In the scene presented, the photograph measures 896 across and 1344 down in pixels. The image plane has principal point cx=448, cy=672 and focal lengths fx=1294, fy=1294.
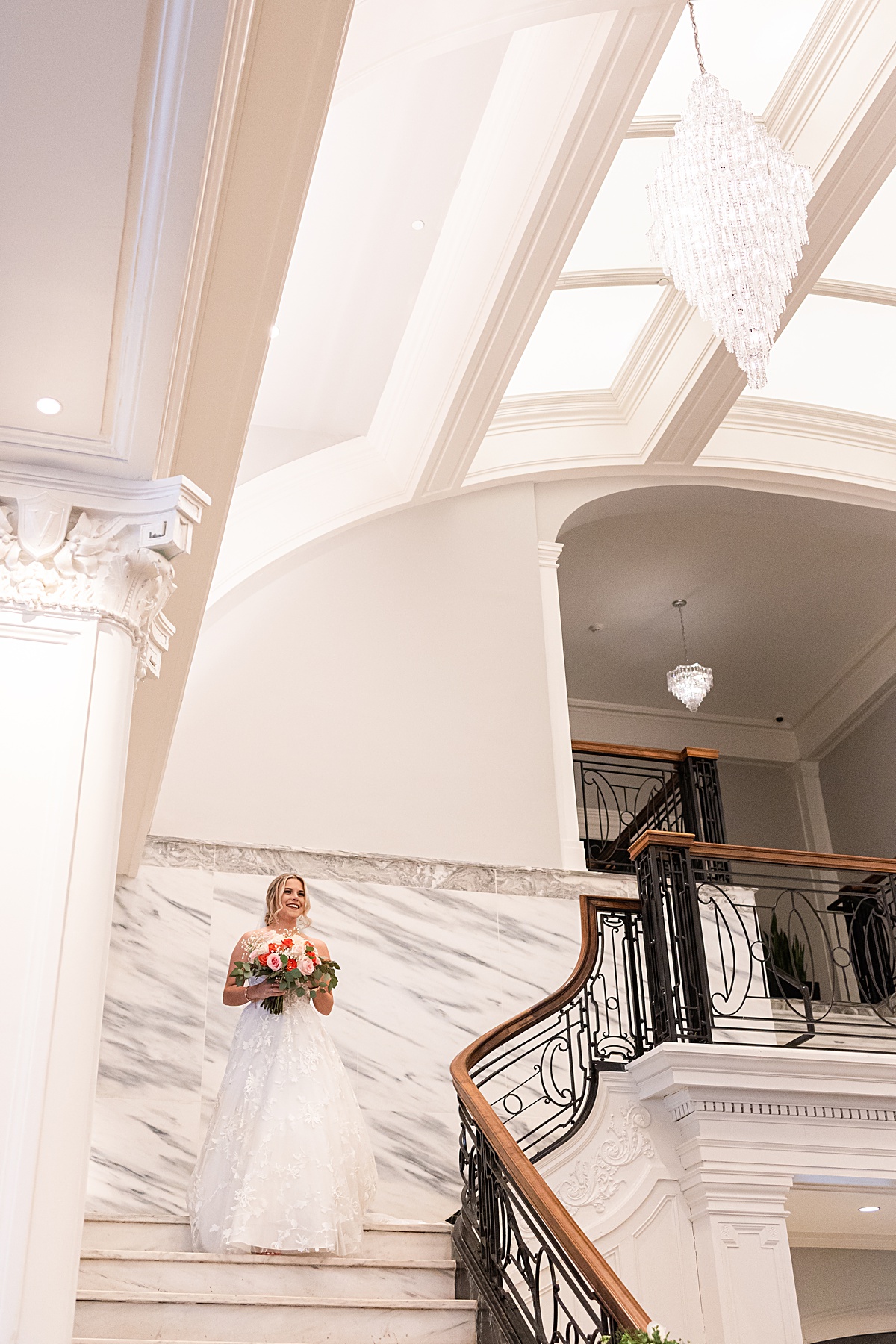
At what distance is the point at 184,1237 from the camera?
638cm

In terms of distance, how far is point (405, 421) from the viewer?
390 inches

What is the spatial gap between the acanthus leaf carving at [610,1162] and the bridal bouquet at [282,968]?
1827 mm

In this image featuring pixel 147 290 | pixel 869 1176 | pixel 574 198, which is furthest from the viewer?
pixel 574 198

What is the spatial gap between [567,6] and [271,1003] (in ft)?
16.9

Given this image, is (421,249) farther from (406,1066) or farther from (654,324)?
(406,1066)

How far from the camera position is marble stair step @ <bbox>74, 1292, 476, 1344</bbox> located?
5137 mm

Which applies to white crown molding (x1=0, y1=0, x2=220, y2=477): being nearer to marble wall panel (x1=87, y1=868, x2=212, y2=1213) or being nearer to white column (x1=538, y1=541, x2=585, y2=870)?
marble wall panel (x1=87, y1=868, x2=212, y2=1213)

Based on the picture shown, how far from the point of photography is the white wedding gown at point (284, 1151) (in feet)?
18.8

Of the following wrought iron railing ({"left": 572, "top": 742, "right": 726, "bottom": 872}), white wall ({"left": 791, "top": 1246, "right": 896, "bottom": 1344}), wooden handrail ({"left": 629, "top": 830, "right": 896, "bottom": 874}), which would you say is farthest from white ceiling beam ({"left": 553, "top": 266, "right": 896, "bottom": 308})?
white wall ({"left": 791, "top": 1246, "right": 896, "bottom": 1344})

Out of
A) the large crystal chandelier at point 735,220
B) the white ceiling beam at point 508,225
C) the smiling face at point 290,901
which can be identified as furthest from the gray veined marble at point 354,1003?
the large crystal chandelier at point 735,220

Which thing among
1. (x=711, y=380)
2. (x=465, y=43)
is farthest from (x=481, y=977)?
(x=465, y=43)

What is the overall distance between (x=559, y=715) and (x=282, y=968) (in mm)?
4244

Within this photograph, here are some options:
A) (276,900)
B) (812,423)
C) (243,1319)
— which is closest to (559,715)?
(812,423)

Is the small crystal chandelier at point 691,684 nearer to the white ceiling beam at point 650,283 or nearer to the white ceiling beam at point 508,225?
the white ceiling beam at point 508,225
